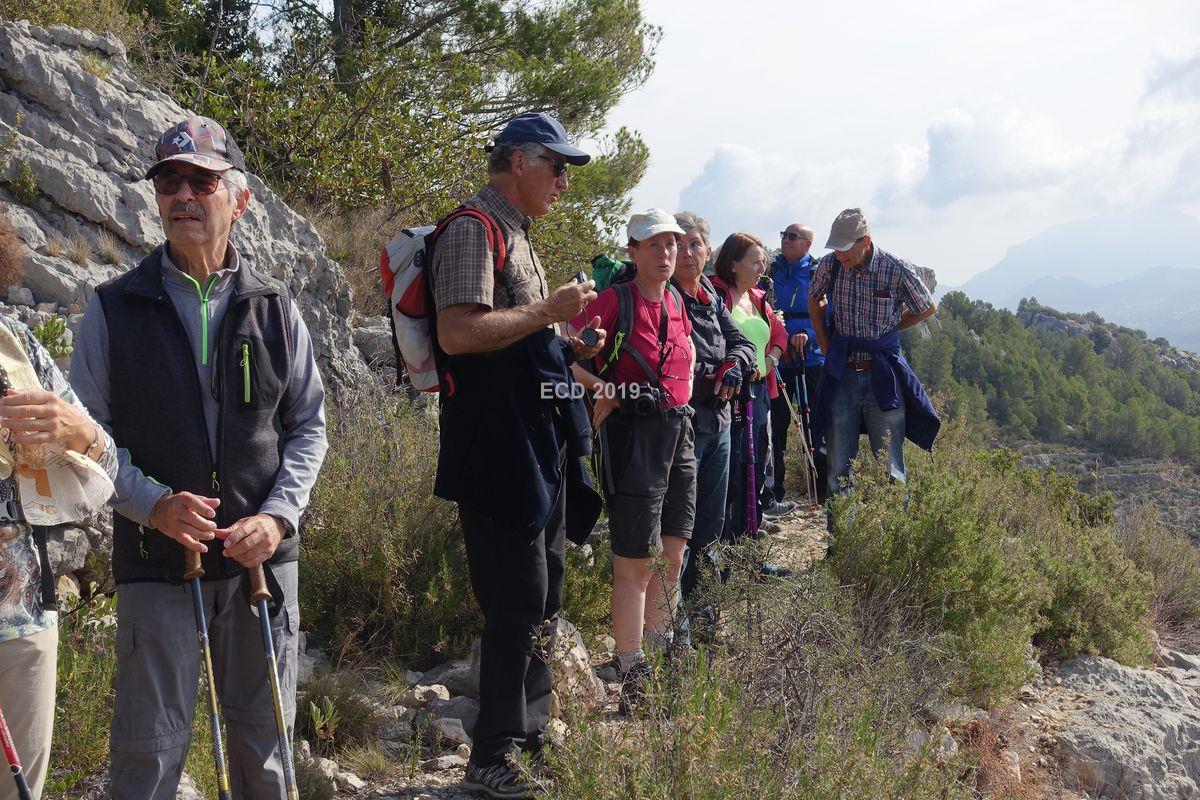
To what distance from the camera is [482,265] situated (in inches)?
117

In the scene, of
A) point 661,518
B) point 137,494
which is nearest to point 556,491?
point 661,518

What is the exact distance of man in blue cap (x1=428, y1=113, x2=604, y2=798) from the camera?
118 inches

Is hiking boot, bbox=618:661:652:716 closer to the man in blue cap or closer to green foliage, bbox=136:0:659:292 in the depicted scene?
the man in blue cap

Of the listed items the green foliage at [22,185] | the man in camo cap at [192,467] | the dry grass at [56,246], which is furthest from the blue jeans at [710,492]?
the green foliage at [22,185]

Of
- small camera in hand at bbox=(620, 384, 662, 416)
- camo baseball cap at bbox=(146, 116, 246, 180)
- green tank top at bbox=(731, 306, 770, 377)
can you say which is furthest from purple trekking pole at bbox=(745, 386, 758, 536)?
camo baseball cap at bbox=(146, 116, 246, 180)

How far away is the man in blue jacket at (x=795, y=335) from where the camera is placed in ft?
23.5

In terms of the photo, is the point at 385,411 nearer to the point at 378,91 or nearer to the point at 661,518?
the point at 661,518

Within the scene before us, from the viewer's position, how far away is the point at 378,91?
9875mm

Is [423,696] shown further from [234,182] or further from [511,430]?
[234,182]

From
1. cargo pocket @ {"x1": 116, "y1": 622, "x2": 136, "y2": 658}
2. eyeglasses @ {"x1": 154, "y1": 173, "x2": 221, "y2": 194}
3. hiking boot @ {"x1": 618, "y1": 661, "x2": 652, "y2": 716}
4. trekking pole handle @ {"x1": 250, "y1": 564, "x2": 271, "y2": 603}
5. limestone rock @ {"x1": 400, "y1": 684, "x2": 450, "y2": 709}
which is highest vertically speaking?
eyeglasses @ {"x1": 154, "y1": 173, "x2": 221, "y2": 194}

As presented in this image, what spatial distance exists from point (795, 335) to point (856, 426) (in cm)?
140

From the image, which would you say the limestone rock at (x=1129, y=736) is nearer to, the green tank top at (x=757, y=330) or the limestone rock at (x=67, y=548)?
the green tank top at (x=757, y=330)

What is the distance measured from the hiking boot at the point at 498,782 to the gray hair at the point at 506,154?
1.93 metres

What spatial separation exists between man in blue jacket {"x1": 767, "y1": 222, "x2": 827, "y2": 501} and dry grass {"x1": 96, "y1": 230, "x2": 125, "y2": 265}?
14.5 ft
